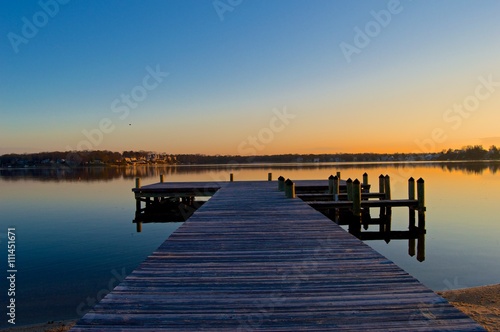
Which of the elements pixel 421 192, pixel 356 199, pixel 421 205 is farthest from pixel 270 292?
pixel 421 205

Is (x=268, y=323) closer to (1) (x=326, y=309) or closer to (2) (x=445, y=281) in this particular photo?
(1) (x=326, y=309)

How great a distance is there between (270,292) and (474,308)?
21.5 feet

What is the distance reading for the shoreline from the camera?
7.44 meters

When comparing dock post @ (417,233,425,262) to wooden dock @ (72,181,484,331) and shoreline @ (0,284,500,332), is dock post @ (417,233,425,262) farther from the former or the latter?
wooden dock @ (72,181,484,331)

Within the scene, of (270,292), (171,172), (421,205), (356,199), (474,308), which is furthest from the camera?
(171,172)

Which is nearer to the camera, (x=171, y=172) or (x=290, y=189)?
(x=290, y=189)

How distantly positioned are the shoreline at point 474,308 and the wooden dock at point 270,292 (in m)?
3.34

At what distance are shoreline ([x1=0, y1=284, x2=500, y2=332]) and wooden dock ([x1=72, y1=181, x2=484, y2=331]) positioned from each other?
3.34 meters

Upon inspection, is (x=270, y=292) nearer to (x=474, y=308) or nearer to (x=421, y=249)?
(x=474, y=308)

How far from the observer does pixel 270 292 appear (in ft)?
13.3

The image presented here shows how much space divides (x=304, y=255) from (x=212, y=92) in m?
26.6

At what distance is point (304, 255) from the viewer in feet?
18.6

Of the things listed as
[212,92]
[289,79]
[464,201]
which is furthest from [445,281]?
[212,92]

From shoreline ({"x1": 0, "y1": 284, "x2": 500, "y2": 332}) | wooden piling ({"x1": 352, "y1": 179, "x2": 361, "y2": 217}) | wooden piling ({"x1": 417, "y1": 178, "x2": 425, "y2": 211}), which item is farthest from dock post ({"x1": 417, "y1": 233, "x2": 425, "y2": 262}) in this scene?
shoreline ({"x1": 0, "y1": 284, "x2": 500, "y2": 332})
